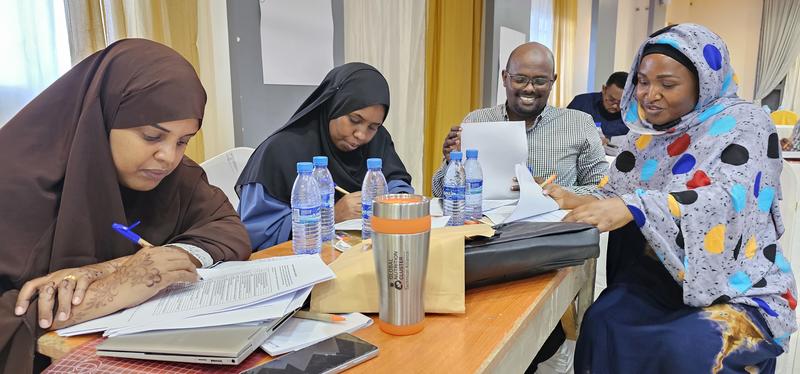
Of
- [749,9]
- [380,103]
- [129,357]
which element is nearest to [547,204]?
[380,103]

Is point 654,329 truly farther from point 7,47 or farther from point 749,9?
point 749,9

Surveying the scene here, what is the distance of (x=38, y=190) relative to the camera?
822mm

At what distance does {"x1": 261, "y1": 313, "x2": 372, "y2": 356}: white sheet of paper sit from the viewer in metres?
0.65

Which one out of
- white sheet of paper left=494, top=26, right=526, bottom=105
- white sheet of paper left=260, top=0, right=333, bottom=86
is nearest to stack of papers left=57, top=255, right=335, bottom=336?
white sheet of paper left=260, top=0, right=333, bottom=86

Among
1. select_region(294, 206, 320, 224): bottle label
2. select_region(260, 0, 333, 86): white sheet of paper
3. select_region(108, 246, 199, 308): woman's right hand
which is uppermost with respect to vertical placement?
select_region(260, 0, 333, 86): white sheet of paper

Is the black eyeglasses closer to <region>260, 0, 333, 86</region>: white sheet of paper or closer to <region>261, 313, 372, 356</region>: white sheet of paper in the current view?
<region>260, 0, 333, 86</region>: white sheet of paper

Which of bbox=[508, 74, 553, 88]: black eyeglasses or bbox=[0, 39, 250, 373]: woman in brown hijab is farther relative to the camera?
bbox=[508, 74, 553, 88]: black eyeglasses

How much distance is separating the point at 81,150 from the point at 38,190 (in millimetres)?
92

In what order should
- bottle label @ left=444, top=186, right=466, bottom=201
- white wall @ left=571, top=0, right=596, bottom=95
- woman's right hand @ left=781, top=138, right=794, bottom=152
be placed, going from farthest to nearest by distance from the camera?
white wall @ left=571, top=0, right=596, bottom=95
woman's right hand @ left=781, top=138, right=794, bottom=152
bottle label @ left=444, top=186, right=466, bottom=201

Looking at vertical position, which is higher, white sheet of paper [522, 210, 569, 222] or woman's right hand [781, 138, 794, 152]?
white sheet of paper [522, 210, 569, 222]

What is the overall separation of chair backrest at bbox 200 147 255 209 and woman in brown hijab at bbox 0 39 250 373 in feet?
2.19

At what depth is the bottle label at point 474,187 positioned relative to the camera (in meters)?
1.29

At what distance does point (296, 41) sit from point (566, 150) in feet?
4.13

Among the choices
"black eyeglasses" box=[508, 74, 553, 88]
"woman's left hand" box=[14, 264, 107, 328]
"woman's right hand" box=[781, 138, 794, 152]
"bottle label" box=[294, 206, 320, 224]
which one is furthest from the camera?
"woman's right hand" box=[781, 138, 794, 152]
